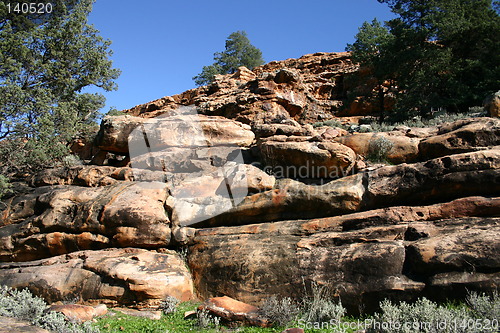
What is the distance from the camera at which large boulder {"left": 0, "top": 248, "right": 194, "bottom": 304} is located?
835cm

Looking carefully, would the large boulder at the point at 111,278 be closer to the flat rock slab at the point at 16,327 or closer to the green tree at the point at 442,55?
the flat rock slab at the point at 16,327

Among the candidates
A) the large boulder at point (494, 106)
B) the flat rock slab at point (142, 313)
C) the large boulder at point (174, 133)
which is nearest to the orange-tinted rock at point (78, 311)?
the flat rock slab at point (142, 313)

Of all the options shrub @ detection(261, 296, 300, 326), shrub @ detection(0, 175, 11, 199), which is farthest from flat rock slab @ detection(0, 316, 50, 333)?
shrub @ detection(0, 175, 11, 199)

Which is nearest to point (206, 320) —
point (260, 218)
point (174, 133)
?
point (260, 218)

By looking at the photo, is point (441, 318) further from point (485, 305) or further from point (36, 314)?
point (36, 314)

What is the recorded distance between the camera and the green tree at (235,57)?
44875mm

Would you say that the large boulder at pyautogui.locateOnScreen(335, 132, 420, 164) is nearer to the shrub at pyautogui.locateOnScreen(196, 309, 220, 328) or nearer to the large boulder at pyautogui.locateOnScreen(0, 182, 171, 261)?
the large boulder at pyautogui.locateOnScreen(0, 182, 171, 261)

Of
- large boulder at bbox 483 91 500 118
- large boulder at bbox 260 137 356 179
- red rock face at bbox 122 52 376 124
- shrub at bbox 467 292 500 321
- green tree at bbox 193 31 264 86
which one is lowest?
shrub at bbox 467 292 500 321

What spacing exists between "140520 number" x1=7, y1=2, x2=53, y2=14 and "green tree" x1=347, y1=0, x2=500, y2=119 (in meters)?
20.3

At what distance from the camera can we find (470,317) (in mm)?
5500

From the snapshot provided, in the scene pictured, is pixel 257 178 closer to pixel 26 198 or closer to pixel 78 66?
pixel 26 198

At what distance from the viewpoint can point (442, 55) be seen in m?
20.9

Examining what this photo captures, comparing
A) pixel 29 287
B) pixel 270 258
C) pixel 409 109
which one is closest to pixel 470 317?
pixel 270 258

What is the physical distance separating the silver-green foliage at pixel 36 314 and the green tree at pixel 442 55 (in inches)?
790
